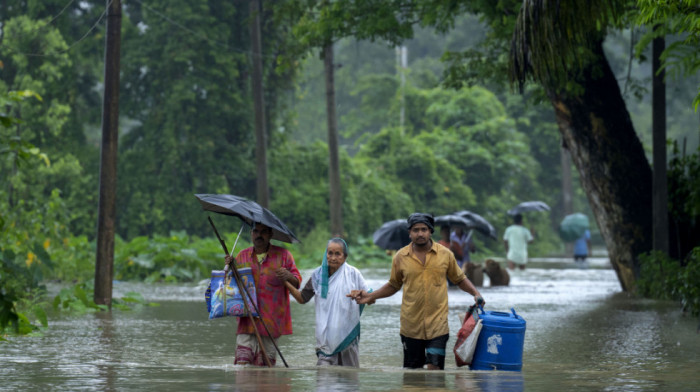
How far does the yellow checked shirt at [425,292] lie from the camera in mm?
8922

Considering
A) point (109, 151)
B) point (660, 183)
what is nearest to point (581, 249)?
point (660, 183)

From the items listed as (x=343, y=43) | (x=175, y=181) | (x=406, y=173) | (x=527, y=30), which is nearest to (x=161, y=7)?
(x=175, y=181)

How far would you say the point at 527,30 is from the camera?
1303cm

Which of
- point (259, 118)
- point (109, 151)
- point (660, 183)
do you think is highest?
point (259, 118)

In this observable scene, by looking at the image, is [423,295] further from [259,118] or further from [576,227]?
[576,227]

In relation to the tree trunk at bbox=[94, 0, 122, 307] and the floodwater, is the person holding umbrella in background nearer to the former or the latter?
the floodwater

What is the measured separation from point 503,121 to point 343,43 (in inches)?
974

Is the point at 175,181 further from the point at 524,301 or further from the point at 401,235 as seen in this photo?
the point at 524,301

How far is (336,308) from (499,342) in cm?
139

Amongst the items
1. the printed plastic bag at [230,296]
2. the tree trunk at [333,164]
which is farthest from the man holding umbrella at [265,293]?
the tree trunk at [333,164]

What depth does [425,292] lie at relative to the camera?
8.93 m

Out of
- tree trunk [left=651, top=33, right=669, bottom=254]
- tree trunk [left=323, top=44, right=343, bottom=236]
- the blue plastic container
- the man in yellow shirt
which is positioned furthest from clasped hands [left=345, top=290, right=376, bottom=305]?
tree trunk [left=323, top=44, right=343, bottom=236]

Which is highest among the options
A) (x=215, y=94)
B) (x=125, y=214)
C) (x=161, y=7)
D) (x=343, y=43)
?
(x=343, y=43)

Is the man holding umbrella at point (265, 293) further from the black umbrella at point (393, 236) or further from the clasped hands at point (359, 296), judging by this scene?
the black umbrella at point (393, 236)
